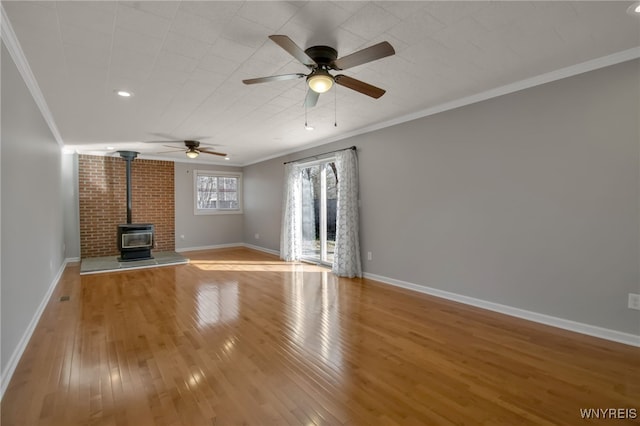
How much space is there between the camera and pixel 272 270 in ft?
18.2

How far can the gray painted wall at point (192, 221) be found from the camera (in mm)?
7715

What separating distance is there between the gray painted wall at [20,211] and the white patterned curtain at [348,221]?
3806 mm

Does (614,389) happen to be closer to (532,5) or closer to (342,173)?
(532,5)

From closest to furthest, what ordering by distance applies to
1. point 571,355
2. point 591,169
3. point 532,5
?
1. point 532,5
2. point 571,355
3. point 591,169

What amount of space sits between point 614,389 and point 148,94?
186 inches

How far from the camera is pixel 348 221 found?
16.1ft

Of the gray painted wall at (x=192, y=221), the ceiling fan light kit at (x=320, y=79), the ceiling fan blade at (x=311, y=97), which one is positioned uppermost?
the ceiling fan blade at (x=311, y=97)

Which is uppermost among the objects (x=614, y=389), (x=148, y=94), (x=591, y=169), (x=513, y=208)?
(x=148, y=94)

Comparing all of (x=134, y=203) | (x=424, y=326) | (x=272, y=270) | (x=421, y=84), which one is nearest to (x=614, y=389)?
(x=424, y=326)

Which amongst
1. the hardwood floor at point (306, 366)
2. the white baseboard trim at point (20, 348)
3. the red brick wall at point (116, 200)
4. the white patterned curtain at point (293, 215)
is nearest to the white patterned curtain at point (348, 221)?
the hardwood floor at point (306, 366)

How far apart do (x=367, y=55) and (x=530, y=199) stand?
2.33m

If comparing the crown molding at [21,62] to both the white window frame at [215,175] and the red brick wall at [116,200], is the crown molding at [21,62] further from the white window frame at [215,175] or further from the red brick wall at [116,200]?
the white window frame at [215,175]

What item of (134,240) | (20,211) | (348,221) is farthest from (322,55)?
(134,240)

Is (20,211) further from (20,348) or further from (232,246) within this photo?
(232,246)
